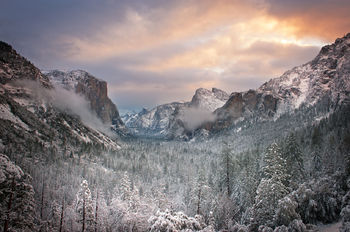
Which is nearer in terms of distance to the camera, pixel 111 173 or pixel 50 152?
pixel 111 173

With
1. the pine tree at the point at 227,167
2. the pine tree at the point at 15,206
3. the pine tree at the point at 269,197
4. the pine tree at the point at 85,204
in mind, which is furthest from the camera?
the pine tree at the point at 227,167

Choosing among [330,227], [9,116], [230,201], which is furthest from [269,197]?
[9,116]

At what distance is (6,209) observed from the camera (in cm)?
1909

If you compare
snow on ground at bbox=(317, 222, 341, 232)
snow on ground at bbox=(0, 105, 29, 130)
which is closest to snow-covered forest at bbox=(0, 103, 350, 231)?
snow on ground at bbox=(317, 222, 341, 232)

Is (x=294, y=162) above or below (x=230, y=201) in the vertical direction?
above

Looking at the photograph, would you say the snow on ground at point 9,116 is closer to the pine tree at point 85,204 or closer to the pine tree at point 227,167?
the pine tree at point 85,204

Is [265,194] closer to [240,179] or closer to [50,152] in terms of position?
[240,179]

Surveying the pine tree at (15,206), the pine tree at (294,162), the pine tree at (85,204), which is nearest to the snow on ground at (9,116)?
the pine tree at (85,204)

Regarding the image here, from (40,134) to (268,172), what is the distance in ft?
521

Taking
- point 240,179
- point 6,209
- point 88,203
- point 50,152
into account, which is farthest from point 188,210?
point 50,152

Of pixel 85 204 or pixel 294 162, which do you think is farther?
pixel 294 162

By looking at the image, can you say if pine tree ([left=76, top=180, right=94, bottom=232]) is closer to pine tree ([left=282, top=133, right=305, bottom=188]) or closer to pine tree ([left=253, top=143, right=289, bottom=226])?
pine tree ([left=253, top=143, right=289, bottom=226])

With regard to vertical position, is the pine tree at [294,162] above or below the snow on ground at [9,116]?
below

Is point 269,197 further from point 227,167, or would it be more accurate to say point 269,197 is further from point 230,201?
point 227,167
